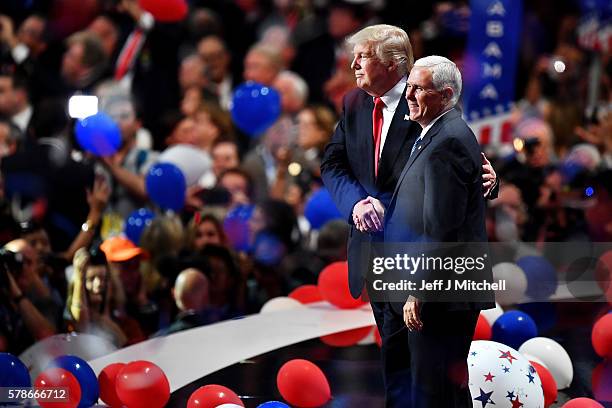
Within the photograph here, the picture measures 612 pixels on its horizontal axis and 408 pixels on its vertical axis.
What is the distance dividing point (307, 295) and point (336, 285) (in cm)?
53

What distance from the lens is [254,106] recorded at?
28.1 feet

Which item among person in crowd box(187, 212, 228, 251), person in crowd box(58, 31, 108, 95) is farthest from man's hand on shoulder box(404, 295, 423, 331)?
person in crowd box(58, 31, 108, 95)

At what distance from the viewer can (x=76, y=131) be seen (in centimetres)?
760

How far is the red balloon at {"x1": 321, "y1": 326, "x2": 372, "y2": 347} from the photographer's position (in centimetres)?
644

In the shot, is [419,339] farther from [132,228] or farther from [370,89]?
[132,228]

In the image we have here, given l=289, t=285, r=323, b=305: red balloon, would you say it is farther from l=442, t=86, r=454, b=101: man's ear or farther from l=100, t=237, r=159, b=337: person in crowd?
l=442, t=86, r=454, b=101: man's ear

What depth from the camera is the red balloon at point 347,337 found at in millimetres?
6438

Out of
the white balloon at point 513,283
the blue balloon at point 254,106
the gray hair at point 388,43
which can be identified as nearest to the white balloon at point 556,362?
the white balloon at point 513,283

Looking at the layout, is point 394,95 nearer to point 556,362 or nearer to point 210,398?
point 210,398

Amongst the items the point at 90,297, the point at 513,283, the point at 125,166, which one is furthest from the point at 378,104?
the point at 125,166

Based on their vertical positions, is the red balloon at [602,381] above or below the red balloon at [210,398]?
above

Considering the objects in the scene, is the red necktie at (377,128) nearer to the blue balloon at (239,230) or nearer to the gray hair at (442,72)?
the gray hair at (442,72)

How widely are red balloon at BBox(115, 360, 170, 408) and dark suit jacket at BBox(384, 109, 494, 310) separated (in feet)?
4.48

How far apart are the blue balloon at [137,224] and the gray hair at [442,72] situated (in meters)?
3.58
